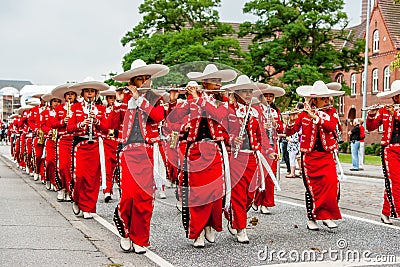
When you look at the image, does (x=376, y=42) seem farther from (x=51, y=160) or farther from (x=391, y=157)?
(x=391, y=157)

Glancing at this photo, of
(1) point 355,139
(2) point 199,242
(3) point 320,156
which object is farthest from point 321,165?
(1) point 355,139

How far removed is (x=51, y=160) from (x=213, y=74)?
7.39 metres

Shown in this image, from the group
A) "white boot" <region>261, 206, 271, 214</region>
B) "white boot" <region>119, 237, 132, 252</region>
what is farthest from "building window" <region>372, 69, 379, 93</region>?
"white boot" <region>119, 237, 132, 252</region>

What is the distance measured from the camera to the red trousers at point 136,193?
784 cm

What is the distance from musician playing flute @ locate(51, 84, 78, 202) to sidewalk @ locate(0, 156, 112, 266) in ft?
1.89

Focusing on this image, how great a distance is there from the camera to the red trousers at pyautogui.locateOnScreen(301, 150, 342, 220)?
9.60m

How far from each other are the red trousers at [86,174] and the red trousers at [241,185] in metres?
2.77

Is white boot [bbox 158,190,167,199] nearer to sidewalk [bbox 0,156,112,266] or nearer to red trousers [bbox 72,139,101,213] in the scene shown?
sidewalk [bbox 0,156,112,266]

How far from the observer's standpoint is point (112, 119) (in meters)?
8.38

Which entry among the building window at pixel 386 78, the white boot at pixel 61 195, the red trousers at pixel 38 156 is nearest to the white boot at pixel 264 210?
the white boot at pixel 61 195

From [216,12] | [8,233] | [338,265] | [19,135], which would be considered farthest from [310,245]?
[216,12]

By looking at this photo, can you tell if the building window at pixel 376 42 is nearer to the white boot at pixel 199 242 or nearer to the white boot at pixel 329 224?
the white boot at pixel 329 224

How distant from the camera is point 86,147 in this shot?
10.8m

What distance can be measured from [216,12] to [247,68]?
246 inches
